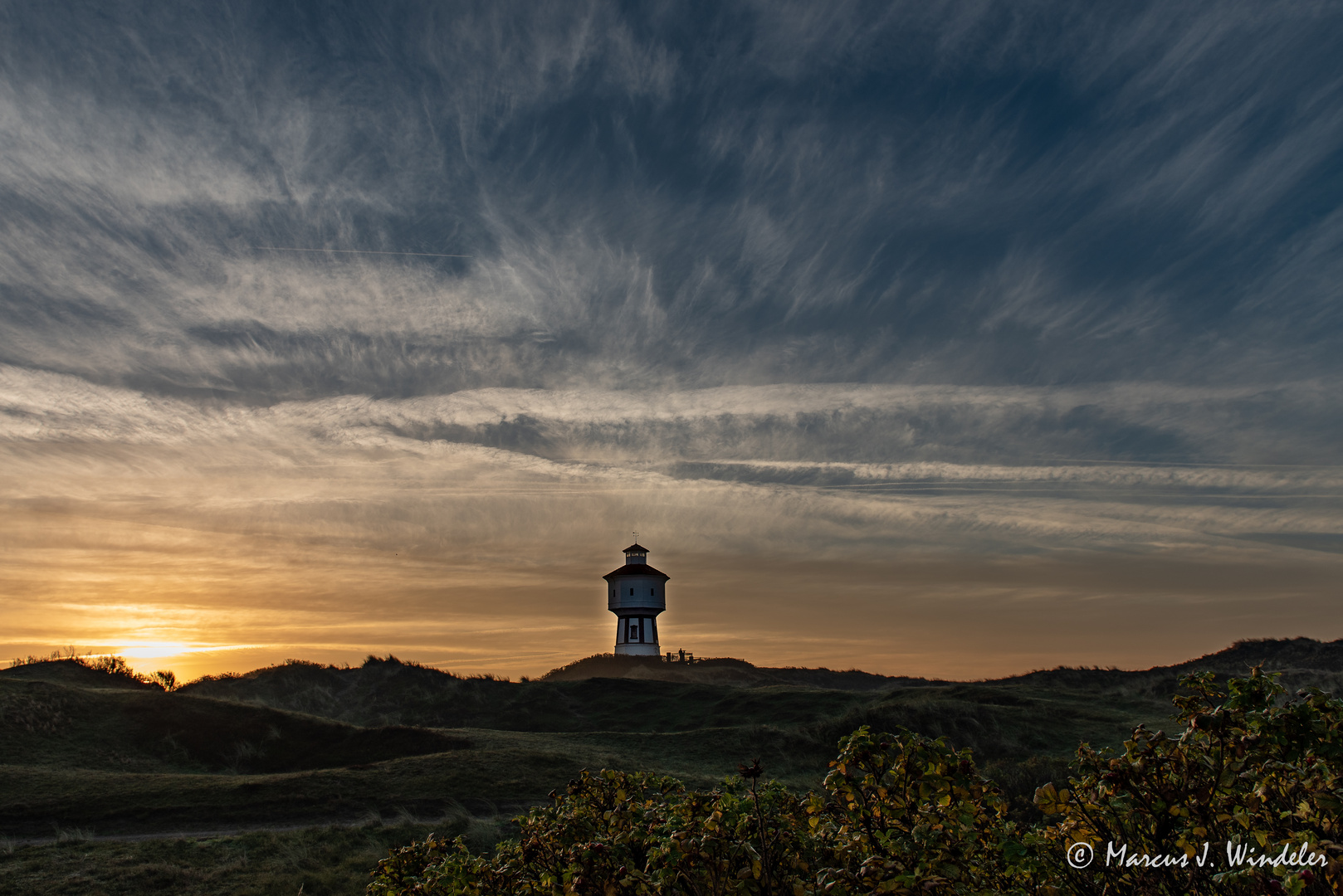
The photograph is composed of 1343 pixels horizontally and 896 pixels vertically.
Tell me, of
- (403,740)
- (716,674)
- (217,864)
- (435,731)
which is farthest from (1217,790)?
(716,674)

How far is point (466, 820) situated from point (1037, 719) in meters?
27.2

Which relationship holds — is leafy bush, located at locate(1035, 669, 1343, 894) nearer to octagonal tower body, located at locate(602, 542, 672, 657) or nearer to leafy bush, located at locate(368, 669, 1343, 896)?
leafy bush, located at locate(368, 669, 1343, 896)

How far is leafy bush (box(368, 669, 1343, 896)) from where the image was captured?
4.01 metres

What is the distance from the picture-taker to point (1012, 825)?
5.84 m

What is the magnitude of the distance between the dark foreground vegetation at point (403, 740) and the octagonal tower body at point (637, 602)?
709 centimetres

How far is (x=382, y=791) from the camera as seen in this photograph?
22188mm

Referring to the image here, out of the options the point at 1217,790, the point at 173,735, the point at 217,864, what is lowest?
the point at 217,864

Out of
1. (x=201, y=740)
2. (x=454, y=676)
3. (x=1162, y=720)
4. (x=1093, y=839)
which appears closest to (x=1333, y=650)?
(x=1162, y=720)

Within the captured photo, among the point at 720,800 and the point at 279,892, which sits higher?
the point at 720,800

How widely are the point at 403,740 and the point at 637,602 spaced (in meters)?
37.7

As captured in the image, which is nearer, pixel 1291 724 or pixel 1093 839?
pixel 1291 724

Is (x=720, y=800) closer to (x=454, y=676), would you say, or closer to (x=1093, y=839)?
(x=1093, y=839)

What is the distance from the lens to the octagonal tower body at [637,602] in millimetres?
68500

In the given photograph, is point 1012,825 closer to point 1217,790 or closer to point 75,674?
point 1217,790
